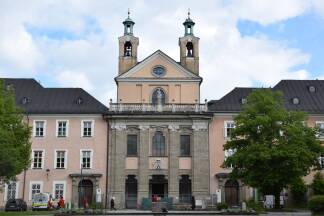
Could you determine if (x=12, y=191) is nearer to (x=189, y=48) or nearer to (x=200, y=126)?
(x=200, y=126)

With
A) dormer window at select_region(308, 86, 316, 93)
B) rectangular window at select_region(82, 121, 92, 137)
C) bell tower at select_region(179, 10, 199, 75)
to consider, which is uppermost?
bell tower at select_region(179, 10, 199, 75)

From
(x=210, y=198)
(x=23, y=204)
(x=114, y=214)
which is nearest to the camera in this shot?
(x=114, y=214)

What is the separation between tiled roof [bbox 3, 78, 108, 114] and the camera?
188ft

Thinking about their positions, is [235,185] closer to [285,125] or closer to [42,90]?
[285,125]

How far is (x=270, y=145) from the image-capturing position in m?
42.8

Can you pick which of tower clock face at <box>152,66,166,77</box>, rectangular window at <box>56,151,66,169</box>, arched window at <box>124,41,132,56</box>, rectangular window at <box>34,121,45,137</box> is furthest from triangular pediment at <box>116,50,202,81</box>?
rectangular window at <box>56,151,66,169</box>

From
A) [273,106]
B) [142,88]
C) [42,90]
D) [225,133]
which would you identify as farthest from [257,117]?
[42,90]

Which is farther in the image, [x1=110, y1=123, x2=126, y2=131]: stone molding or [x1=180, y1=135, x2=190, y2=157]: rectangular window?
[x1=110, y1=123, x2=126, y2=131]: stone molding

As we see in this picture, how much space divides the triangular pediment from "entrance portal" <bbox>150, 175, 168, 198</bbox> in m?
11.4

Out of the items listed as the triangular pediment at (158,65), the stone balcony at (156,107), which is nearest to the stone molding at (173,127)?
the stone balcony at (156,107)

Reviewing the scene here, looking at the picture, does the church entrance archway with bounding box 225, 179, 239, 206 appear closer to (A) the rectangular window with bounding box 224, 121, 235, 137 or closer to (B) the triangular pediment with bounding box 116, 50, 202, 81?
(A) the rectangular window with bounding box 224, 121, 235, 137

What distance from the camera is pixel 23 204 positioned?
50344 millimetres

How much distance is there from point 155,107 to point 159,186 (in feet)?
28.7

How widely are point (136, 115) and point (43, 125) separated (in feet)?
34.0
